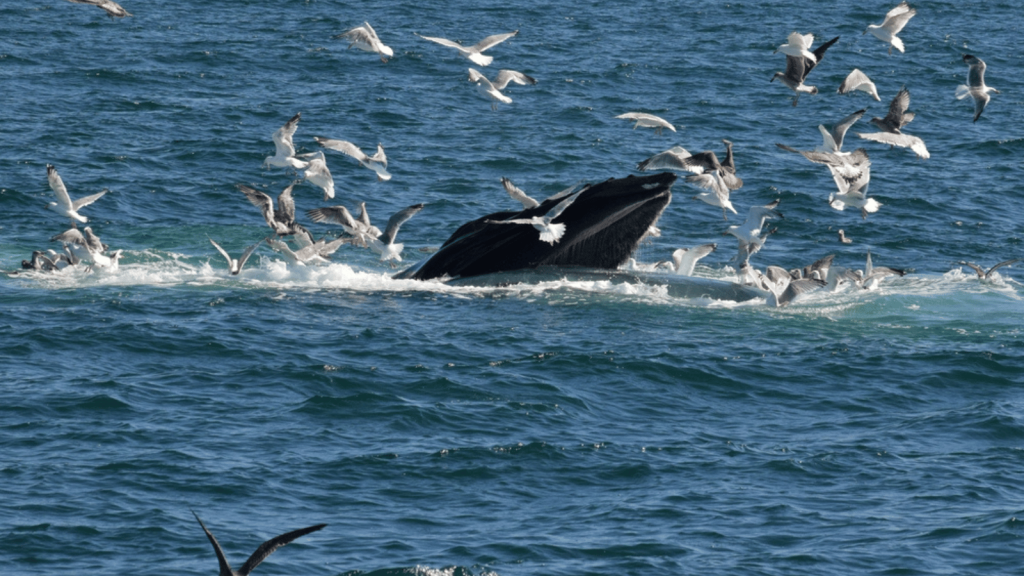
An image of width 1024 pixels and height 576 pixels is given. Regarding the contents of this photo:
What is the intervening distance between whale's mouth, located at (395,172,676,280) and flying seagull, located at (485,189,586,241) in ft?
0.54

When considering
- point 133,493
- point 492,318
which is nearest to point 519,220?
point 492,318

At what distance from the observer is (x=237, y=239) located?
98.6ft

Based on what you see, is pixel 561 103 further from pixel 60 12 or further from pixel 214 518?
pixel 214 518

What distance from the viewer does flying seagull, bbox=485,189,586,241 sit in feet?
72.3

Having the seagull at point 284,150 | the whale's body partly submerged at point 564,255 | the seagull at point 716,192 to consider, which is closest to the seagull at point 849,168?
the seagull at point 716,192

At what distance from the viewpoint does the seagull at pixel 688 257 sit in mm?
26203

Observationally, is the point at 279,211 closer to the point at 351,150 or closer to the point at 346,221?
the point at 346,221

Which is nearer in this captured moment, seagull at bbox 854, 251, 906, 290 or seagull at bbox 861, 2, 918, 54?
seagull at bbox 861, 2, 918, 54

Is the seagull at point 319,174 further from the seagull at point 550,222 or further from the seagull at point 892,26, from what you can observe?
the seagull at point 892,26

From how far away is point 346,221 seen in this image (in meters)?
25.1

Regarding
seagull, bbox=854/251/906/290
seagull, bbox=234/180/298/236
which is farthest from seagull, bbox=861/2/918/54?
seagull, bbox=234/180/298/236

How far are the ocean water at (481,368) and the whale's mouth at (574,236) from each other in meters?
0.59

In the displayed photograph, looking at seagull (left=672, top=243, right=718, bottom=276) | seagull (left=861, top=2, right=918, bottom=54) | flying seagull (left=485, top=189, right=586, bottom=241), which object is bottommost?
seagull (left=672, top=243, right=718, bottom=276)

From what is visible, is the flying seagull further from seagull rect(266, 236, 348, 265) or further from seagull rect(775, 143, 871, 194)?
seagull rect(266, 236, 348, 265)
